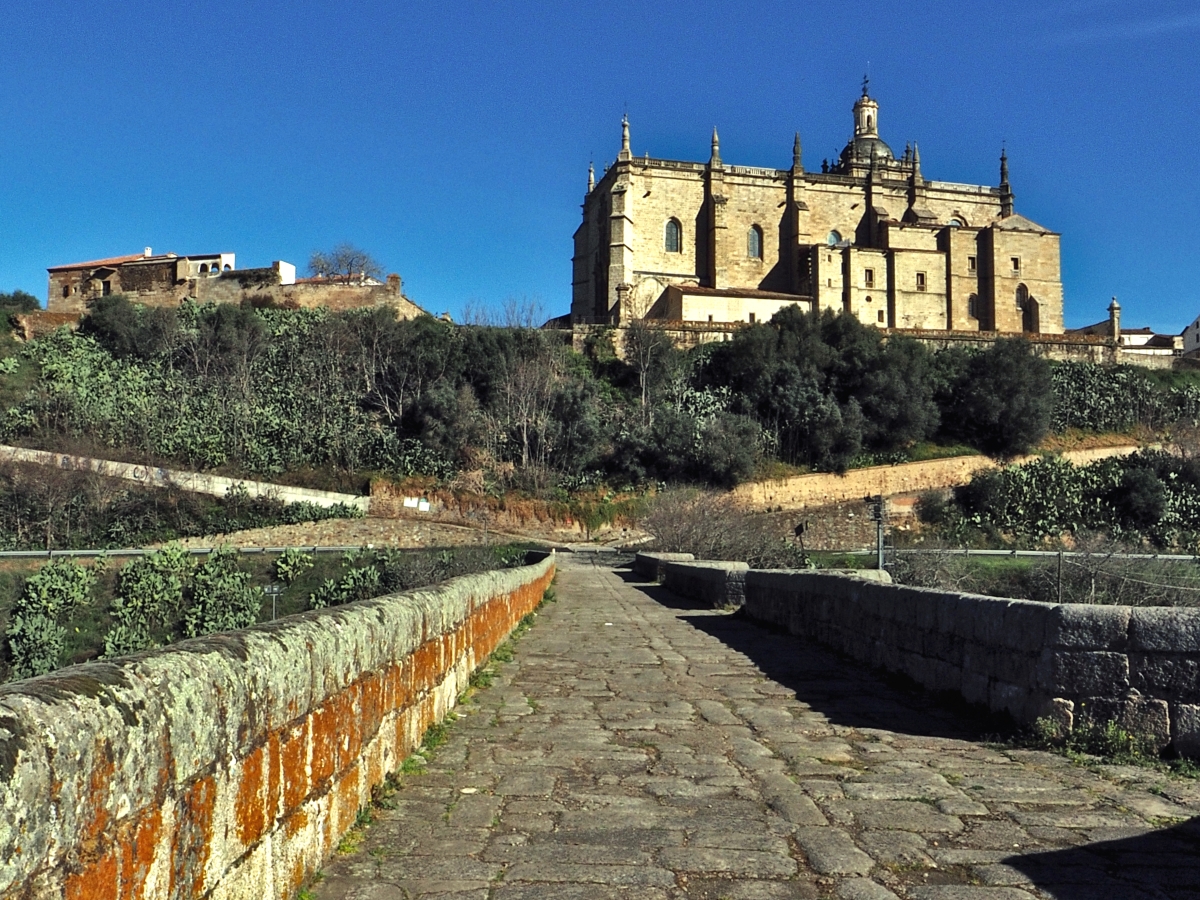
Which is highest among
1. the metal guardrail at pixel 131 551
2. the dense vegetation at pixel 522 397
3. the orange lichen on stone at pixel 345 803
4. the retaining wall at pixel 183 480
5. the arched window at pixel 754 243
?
the arched window at pixel 754 243

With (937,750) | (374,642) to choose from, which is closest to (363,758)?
(374,642)

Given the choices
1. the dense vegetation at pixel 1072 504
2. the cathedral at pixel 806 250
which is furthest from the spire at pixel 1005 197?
the dense vegetation at pixel 1072 504

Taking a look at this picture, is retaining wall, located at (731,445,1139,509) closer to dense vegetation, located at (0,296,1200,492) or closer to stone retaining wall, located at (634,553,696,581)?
dense vegetation, located at (0,296,1200,492)

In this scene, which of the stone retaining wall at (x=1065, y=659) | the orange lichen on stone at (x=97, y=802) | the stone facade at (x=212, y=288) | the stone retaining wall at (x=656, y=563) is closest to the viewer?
the orange lichen on stone at (x=97, y=802)

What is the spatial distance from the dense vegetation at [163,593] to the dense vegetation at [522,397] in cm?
1072

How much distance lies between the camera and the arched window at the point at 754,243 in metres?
63.4

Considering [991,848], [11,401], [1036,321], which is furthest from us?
[1036,321]

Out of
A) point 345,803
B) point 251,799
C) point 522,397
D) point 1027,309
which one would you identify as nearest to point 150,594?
point 522,397

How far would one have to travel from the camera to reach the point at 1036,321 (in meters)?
61.4

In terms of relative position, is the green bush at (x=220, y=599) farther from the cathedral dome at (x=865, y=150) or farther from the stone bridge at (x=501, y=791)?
the cathedral dome at (x=865, y=150)

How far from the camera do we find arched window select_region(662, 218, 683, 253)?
62.8m

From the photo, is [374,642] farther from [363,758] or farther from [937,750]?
[937,750]

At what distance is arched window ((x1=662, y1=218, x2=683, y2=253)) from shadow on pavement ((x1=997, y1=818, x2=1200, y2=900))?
6064 centimetres

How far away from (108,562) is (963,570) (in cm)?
2635
